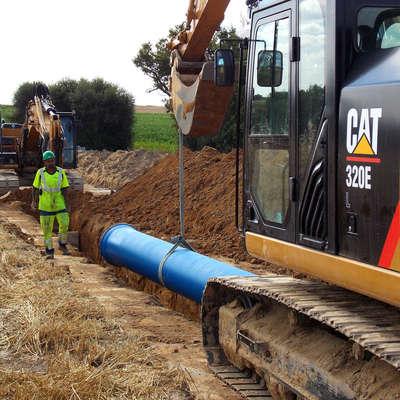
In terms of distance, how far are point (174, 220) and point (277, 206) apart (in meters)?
12.0

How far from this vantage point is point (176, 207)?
18453 millimetres

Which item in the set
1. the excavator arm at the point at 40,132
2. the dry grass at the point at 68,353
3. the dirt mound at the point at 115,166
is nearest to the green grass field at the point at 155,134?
the dirt mound at the point at 115,166

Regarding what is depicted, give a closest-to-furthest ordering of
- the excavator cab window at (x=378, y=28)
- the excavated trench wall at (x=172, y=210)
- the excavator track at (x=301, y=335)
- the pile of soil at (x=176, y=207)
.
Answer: the excavator track at (x=301, y=335), the excavator cab window at (x=378, y=28), the excavated trench wall at (x=172, y=210), the pile of soil at (x=176, y=207)

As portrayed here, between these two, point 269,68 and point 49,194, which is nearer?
point 269,68

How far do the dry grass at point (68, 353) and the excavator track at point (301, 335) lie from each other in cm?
61

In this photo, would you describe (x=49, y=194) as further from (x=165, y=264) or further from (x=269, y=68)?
(x=269, y=68)

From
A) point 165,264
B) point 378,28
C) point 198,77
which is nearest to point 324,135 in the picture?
point 378,28

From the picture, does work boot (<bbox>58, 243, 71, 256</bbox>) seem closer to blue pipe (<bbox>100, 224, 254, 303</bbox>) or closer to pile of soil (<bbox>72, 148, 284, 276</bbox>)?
pile of soil (<bbox>72, 148, 284, 276</bbox>)

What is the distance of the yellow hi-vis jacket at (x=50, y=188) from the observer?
13.5 m


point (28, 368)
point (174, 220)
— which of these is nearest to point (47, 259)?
point (174, 220)

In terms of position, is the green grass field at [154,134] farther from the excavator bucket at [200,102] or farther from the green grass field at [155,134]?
the excavator bucket at [200,102]

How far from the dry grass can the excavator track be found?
615mm

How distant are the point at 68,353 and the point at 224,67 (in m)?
2.86

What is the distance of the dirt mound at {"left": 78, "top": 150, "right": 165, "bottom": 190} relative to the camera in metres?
35.3
